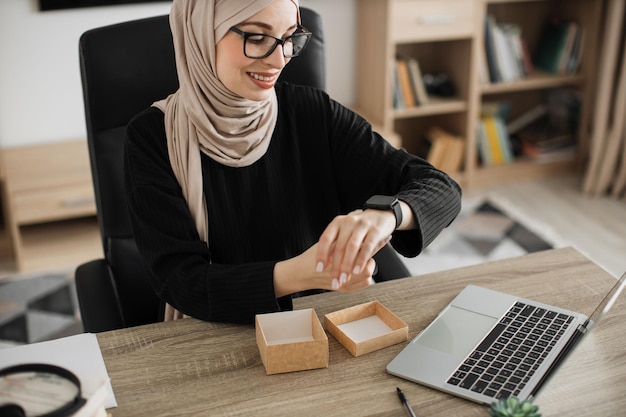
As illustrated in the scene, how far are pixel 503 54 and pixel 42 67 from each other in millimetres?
2073

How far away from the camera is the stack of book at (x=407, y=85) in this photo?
3.42m

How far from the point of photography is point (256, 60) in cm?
132

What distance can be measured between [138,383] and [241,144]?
0.53 metres

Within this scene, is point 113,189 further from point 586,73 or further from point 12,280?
point 586,73

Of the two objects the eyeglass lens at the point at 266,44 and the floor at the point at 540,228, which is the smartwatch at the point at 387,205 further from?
the floor at the point at 540,228

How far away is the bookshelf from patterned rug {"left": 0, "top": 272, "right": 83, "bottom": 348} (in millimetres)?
1564

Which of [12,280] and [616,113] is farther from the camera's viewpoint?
[616,113]

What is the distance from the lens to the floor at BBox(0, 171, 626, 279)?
9.84ft

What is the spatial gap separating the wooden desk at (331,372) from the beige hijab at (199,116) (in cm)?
25

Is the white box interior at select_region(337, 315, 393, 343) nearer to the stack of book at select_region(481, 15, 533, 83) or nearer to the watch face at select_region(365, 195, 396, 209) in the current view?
the watch face at select_region(365, 195, 396, 209)

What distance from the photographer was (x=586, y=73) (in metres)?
3.71

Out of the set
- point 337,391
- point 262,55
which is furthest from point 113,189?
point 337,391

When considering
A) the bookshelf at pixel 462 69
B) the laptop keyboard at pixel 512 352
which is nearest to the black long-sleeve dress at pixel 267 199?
the laptop keyboard at pixel 512 352

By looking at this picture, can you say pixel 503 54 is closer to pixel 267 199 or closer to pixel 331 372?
pixel 267 199
